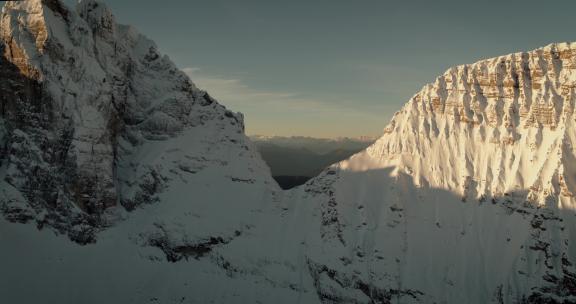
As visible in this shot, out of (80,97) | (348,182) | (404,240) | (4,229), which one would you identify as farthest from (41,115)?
(404,240)

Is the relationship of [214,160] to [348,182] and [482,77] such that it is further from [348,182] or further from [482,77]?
[482,77]

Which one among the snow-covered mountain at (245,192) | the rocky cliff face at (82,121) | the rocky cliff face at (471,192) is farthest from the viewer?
the rocky cliff face at (471,192)

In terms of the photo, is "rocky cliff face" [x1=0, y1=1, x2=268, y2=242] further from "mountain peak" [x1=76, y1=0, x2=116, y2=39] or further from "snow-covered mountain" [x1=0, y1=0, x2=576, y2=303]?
"snow-covered mountain" [x1=0, y1=0, x2=576, y2=303]

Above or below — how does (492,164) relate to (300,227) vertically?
above

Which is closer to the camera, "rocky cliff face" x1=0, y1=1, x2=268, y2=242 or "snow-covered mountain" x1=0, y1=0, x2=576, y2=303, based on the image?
"snow-covered mountain" x1=0, y1=0, x2=576, y2=303

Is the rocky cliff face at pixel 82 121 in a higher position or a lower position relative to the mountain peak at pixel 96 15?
lower

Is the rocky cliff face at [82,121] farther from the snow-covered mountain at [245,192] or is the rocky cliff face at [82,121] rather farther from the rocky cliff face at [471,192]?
the rocky cliff face at [471,192]

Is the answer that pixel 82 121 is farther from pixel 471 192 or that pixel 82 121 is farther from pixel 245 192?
pixel 471 192

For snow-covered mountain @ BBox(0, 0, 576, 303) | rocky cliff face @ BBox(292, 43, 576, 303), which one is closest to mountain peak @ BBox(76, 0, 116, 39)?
snow-covered mountain @ BBox(0, 0, 576, 303)

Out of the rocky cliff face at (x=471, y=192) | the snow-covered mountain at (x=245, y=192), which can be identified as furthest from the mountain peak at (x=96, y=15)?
the rocky cliff face at (x=471, y=192)
